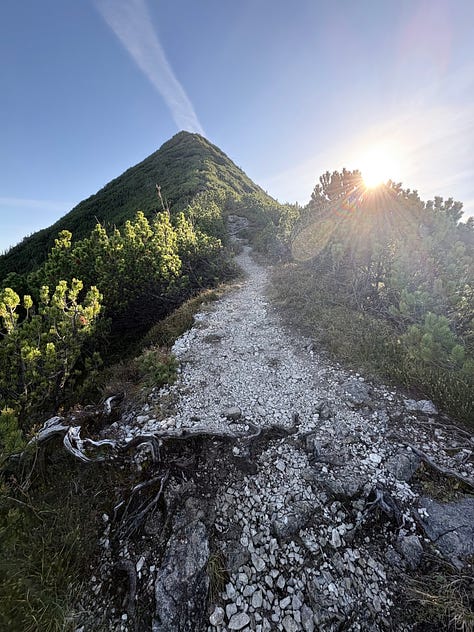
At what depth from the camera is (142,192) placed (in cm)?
4016

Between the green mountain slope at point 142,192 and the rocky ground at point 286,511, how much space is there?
26716 millimetres

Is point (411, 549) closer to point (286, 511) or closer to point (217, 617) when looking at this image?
point (286, 511)

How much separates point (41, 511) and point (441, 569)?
4.78 m

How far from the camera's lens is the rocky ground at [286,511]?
2912mm

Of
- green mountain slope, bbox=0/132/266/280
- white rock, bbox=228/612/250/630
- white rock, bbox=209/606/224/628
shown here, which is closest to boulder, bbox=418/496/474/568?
white rock, bbox=228/612/250/630

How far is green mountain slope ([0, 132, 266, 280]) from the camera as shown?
32.0m

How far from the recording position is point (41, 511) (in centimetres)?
354

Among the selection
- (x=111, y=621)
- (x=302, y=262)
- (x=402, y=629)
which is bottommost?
(x=402, y=629)

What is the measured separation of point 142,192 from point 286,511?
4440cm

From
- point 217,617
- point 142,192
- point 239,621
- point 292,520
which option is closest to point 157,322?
point 292,520

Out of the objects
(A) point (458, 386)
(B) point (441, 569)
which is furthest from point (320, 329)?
(B) point (441, 569)

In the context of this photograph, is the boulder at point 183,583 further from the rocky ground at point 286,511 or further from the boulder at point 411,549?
the boulder at point 411,549

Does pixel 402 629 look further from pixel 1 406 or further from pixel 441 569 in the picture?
pixel 1 406

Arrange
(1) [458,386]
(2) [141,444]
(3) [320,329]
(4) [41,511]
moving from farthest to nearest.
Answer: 1. (3) [320,329]
2. (1) [458,386]
3. (2) [141,444]
4. (4) [41,511]
